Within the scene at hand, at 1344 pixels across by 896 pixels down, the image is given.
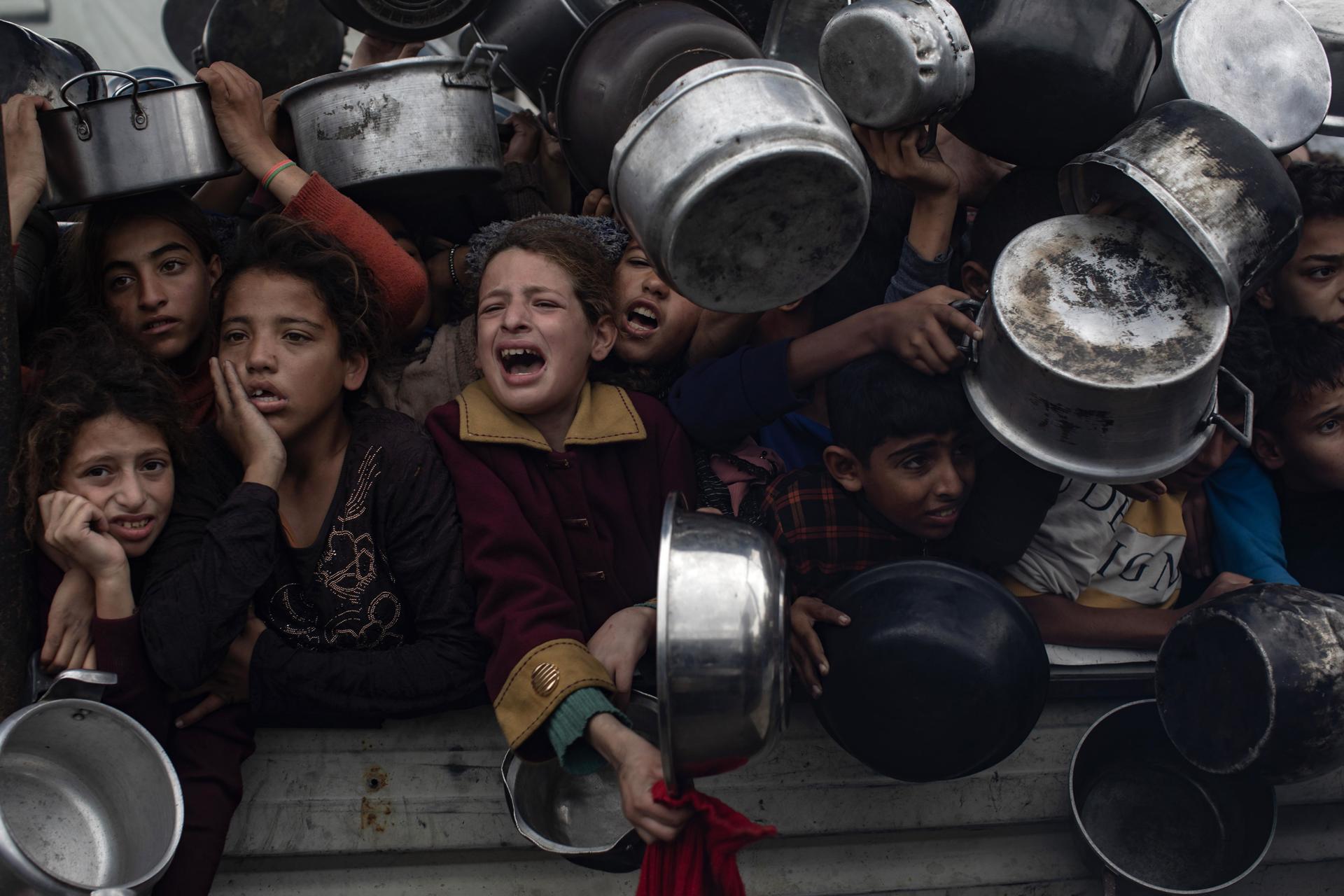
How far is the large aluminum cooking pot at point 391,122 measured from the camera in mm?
2510

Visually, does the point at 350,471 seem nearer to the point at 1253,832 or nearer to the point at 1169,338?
the point at 1169,338

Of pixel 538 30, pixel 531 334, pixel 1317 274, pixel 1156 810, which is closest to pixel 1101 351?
pixel 1317 274

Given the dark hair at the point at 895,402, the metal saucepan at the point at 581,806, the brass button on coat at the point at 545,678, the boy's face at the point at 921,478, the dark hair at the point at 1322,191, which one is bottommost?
the metal saucepan at the point at 581,806

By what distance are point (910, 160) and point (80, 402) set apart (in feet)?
5.18

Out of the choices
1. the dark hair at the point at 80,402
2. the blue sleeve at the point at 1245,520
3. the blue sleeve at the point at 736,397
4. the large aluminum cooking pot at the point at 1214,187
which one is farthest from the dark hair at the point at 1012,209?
the dark hair at the point at 80,402

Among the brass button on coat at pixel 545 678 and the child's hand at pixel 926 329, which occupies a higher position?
the child's hand at pixel 926 329

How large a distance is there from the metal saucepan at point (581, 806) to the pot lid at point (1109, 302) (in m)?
0.97

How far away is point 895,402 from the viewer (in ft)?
7.43

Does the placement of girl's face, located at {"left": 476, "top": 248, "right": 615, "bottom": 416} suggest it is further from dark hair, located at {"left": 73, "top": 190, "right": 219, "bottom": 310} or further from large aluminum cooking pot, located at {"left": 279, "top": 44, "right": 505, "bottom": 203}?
dark hair, located at {"left": 73, "top": 190, "right": 219, "bottom": 310}

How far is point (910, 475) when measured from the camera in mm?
2322

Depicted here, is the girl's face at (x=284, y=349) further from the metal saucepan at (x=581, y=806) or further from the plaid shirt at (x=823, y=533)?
the plaid shirt at (x=823, y=533)

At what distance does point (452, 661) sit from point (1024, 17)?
158 cm

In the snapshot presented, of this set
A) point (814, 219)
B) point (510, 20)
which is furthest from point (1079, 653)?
point (510, 20)

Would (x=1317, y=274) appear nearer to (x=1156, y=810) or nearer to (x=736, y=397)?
(x=1156, y=810)
